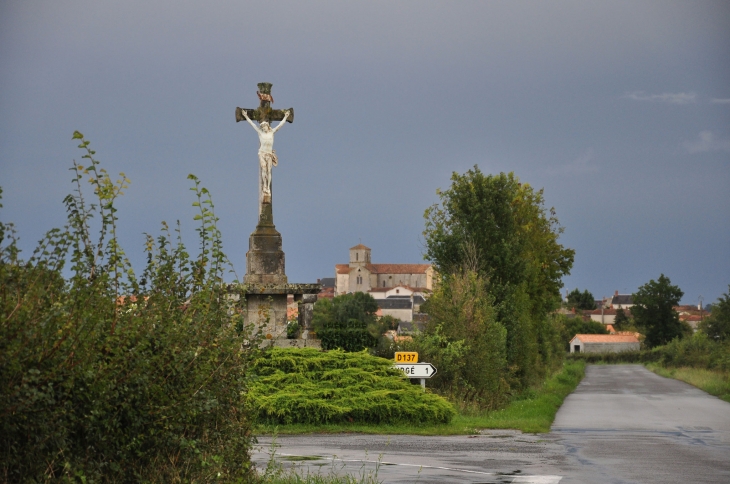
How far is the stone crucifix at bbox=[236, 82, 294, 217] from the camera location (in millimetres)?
25000

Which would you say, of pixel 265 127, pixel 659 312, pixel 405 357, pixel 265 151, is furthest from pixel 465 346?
pixel 659 312

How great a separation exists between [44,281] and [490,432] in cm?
1429

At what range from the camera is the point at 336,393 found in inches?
798

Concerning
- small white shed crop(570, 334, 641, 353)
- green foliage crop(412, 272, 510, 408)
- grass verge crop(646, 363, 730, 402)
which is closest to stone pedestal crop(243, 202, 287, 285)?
green foliage crop(412, 272, 510, 408)

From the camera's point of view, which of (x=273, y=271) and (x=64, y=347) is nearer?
(x=64, y=347)

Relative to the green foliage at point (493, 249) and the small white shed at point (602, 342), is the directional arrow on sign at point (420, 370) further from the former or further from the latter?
the small white shed at point (602, 342)

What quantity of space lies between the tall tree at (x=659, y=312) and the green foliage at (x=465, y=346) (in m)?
81.2

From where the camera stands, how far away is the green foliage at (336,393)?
1975 centimetres

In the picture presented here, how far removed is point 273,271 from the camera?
79.5 feet

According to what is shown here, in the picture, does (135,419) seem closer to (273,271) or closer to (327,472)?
(327,472)

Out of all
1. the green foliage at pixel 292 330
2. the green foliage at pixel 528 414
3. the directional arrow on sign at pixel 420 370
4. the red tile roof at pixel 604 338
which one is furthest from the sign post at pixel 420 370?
the red tile roof at pixel 604 338

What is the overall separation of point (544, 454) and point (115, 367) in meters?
10.2

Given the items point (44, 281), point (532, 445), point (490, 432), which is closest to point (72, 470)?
point (44, 281)

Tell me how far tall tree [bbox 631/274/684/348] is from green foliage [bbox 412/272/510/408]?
8120cm
